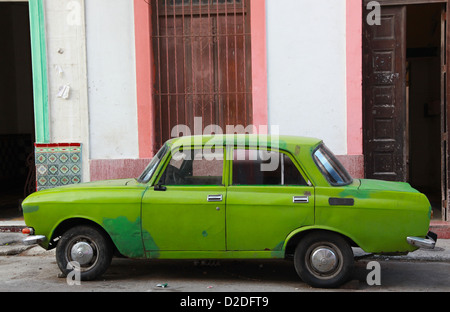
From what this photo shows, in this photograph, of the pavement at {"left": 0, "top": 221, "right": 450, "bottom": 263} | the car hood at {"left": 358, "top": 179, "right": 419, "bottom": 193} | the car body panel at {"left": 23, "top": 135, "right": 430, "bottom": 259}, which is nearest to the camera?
the car body panel at {"left": 23, "top": 135, "right": 430, "bottom": 259}

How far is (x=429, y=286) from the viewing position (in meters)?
6.05

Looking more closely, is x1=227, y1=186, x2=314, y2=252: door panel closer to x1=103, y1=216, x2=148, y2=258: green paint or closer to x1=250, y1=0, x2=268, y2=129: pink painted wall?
x1=103, y1=216, x2=148, y2=258: green paint

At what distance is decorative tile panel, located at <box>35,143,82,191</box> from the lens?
922 centimetres

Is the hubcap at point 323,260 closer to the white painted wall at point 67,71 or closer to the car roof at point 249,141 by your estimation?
the car roof at point 249,141

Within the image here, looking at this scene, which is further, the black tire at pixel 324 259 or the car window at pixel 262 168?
the car window at pixel 262 168

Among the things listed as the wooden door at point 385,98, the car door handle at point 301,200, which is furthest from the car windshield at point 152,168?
the wooden door at point 385,98

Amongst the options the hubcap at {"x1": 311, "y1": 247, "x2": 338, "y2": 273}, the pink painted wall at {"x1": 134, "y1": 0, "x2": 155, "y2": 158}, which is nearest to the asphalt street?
the hubcap at {"x1": 311, "y1": 247, "x2": 338, "y2": 273}

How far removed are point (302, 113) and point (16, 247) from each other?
456 centimetres

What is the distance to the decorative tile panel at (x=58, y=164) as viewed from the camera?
9219 mm

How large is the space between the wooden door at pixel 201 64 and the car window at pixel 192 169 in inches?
128

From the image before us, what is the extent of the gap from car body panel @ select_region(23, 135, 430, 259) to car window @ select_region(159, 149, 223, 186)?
69 mm

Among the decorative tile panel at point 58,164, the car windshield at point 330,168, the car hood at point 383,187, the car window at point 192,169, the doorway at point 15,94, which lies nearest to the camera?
the car hood at point 383,187

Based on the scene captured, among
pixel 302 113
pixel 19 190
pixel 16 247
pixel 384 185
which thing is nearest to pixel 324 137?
pixel 302 113
